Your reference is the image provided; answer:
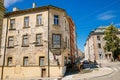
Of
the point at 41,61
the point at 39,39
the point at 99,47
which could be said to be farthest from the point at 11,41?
the point at 99,47

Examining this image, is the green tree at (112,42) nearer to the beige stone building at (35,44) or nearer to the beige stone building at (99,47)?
the beige stone building at (99,47)

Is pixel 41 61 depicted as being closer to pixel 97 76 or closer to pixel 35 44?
pixel 35 44

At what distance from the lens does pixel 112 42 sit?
1829 inches

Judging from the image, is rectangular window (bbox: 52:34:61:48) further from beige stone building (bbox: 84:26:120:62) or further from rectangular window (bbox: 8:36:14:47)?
beige stone building (bbox: 84:26:120:62)

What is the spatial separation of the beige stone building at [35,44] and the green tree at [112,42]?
84.2ft

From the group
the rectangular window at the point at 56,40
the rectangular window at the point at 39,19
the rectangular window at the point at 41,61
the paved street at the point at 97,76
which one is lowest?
the paved street at the point at 97,76

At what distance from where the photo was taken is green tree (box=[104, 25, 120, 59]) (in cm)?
4612

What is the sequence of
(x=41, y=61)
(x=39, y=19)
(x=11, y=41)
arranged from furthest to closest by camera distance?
(x=11, y=41)
(x=39, y=19)
(x=41, y=61)

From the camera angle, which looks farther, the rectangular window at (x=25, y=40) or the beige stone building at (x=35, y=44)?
the rectangular window at (x=25, y=40)

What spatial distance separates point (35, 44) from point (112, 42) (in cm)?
3002

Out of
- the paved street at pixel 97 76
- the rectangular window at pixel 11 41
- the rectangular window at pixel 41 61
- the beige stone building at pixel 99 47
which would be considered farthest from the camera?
the beige stone building at pixel 99 47

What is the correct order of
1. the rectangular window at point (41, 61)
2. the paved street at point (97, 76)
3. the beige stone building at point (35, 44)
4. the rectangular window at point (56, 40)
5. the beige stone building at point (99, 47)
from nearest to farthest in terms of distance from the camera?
the paved street at point (97, 76) → the beige stone building at point (35, 44) → the rectangular window at point (41, 61) → the rectangular window at point (56, 40) → the beige stone building at point (99, 47)

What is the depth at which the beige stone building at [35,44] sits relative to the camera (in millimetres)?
23734

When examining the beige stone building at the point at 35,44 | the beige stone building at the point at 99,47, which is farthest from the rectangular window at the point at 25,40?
the beige stone building at the point at 99,47
